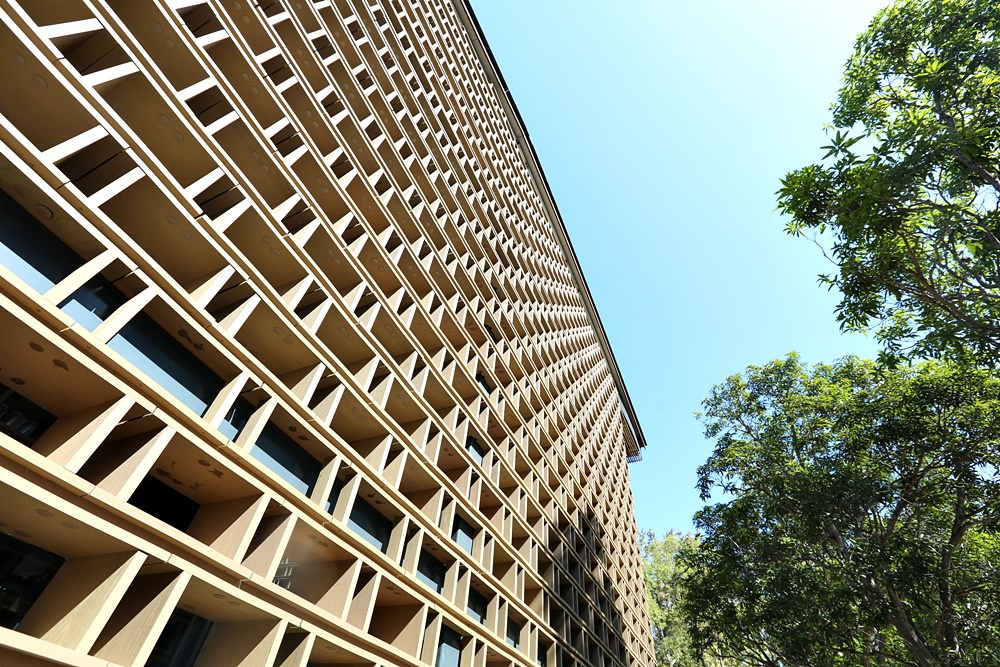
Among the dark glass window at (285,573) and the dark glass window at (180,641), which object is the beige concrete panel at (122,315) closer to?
the dark glass window at (180,641)

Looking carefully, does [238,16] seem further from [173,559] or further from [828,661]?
[828,661]

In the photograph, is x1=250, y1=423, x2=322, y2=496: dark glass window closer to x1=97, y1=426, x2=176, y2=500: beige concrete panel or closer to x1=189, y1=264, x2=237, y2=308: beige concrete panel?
x1=97, y1=426, x2=176, y2=500: beige concrete panel

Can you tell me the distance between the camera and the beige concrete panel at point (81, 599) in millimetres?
4734

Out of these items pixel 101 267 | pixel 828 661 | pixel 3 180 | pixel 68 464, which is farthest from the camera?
pixel 828 661

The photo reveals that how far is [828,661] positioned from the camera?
61.1 feet

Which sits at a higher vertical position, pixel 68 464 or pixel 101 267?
pixel 101 267

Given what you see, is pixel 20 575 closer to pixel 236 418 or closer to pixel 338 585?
pixel 236 418

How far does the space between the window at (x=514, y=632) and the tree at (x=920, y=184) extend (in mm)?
13430

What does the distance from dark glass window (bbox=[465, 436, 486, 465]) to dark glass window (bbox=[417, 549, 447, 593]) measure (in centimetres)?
390

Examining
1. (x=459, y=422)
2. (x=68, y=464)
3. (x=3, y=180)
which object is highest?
(x=459, y=422)

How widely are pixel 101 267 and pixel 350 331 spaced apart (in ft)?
16.4

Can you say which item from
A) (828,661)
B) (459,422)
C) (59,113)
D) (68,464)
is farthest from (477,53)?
(828,661)

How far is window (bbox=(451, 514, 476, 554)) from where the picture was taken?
1326cm

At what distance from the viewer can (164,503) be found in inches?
274
